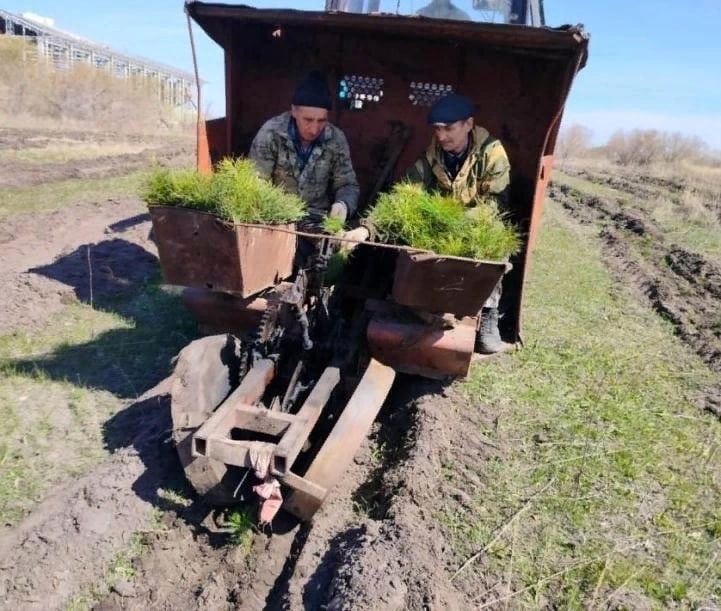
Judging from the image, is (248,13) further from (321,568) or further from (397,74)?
(321,568)

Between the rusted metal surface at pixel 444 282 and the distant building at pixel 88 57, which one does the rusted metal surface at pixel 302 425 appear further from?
the distant building at pixel 88 57

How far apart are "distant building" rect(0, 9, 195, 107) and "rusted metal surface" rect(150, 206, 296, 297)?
39.5m

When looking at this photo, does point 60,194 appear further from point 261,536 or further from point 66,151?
point 261,536

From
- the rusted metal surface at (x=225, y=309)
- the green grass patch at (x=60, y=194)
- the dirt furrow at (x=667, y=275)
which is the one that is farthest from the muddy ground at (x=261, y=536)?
the green grass patch at (x=60, y=194)

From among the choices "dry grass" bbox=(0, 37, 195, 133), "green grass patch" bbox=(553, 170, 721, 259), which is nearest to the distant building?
"dry grass" bbox=(0, 37, 195, 133)

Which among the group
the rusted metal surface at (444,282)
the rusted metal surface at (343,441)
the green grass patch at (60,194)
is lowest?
the green grass patch at (60,194)

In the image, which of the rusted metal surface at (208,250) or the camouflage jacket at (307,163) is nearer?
the rusted metal surface at (208,250)

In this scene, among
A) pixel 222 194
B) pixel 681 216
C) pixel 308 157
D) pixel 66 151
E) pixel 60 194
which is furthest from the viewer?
pixel 66 151

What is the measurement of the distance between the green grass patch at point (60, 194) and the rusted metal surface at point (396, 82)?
441 centimetres

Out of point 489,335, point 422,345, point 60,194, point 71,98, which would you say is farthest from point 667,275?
point 71,98

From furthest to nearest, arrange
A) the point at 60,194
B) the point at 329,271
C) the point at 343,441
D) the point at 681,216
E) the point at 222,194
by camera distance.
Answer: the point at 681,216
the point at 60,194
the point at 329,271
the point at 222,194
the point at 343,441

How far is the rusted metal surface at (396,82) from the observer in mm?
5480

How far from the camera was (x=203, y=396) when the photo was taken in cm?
377

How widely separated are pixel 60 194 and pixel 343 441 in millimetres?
10483
